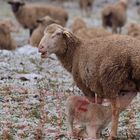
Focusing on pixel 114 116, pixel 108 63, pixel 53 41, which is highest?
pixel 53 41

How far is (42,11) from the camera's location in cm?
2473

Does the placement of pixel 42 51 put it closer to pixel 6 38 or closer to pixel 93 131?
pixel 93 131

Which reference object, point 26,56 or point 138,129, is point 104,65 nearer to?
point 138,129

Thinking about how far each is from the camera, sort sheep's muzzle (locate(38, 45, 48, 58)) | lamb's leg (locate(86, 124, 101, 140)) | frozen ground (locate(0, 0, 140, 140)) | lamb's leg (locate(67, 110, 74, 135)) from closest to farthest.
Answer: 1. lamb's leg (locate(86, 124, 101, 140))
2. lamb's leg (locate(67, 110, 74, 135))
3. frozen ground (locate(0, 0, 140, 140))
4. sheep's muzzle (locate(38, 45, 48, 58))

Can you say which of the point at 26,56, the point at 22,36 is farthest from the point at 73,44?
the point at 22,36

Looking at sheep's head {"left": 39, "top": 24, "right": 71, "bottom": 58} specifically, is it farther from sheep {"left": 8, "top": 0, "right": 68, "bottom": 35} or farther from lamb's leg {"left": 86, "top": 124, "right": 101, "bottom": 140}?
sheep {"left": 8, "top": 0, "right": 68, "bottom": 35}

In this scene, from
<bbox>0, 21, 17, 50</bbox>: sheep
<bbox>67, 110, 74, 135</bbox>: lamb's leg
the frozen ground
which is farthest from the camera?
<bbox>0, 21, 17, 50</bbox>: sheep

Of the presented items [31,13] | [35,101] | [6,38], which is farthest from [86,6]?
[35,101]

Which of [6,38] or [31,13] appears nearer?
[6,38]

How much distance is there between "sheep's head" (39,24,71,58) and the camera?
830 centimetres

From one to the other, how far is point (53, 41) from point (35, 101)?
164cm

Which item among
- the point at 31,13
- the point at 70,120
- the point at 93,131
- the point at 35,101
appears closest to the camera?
the point at 93,131

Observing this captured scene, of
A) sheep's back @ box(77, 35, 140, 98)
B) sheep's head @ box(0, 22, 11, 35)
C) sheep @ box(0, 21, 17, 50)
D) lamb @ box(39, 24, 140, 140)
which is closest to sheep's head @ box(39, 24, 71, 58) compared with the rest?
lamb @ box(39, 24, 140, 140)

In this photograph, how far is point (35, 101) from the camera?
972cm
